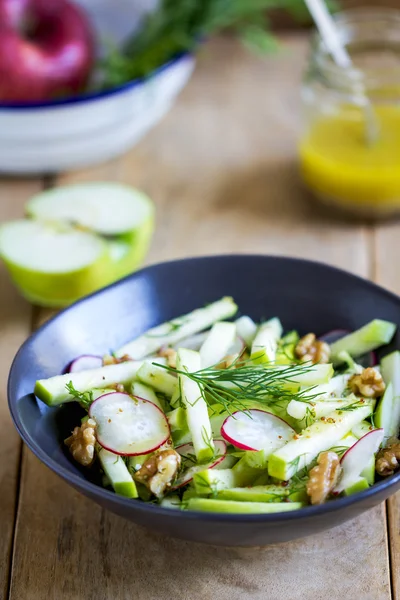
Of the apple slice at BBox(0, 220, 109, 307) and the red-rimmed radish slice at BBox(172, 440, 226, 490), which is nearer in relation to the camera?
the red-rimmed radish slice at BBox(172, 440, 226, 490)

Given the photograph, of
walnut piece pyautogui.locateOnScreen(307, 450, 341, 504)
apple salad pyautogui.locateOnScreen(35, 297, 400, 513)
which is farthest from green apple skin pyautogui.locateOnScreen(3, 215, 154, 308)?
walnut piece pyautogui.locateOnScreen(307, 450, 341, 504)

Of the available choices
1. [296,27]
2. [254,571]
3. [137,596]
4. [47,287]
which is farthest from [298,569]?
[296,27]

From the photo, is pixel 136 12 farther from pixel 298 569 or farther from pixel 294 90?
pixel 298 569

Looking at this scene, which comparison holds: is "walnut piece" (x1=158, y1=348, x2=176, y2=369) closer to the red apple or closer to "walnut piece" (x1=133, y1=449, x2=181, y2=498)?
"walnut piece" (x1=133, y1=449, x2=181, y2=498)

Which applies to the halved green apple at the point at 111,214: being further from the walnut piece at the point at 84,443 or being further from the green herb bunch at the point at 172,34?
the walnut piece at the point at 84,443

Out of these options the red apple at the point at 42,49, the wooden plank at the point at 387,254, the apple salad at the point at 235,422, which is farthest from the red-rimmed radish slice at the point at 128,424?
the red apple at the point at 42,49

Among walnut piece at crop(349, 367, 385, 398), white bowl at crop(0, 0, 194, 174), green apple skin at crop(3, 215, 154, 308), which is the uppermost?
white bowl at crop(0, 0, 194, 174)

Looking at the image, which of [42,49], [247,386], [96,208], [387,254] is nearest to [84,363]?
[247,386]

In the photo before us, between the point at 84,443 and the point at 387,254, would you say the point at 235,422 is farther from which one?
the point at 387,254
